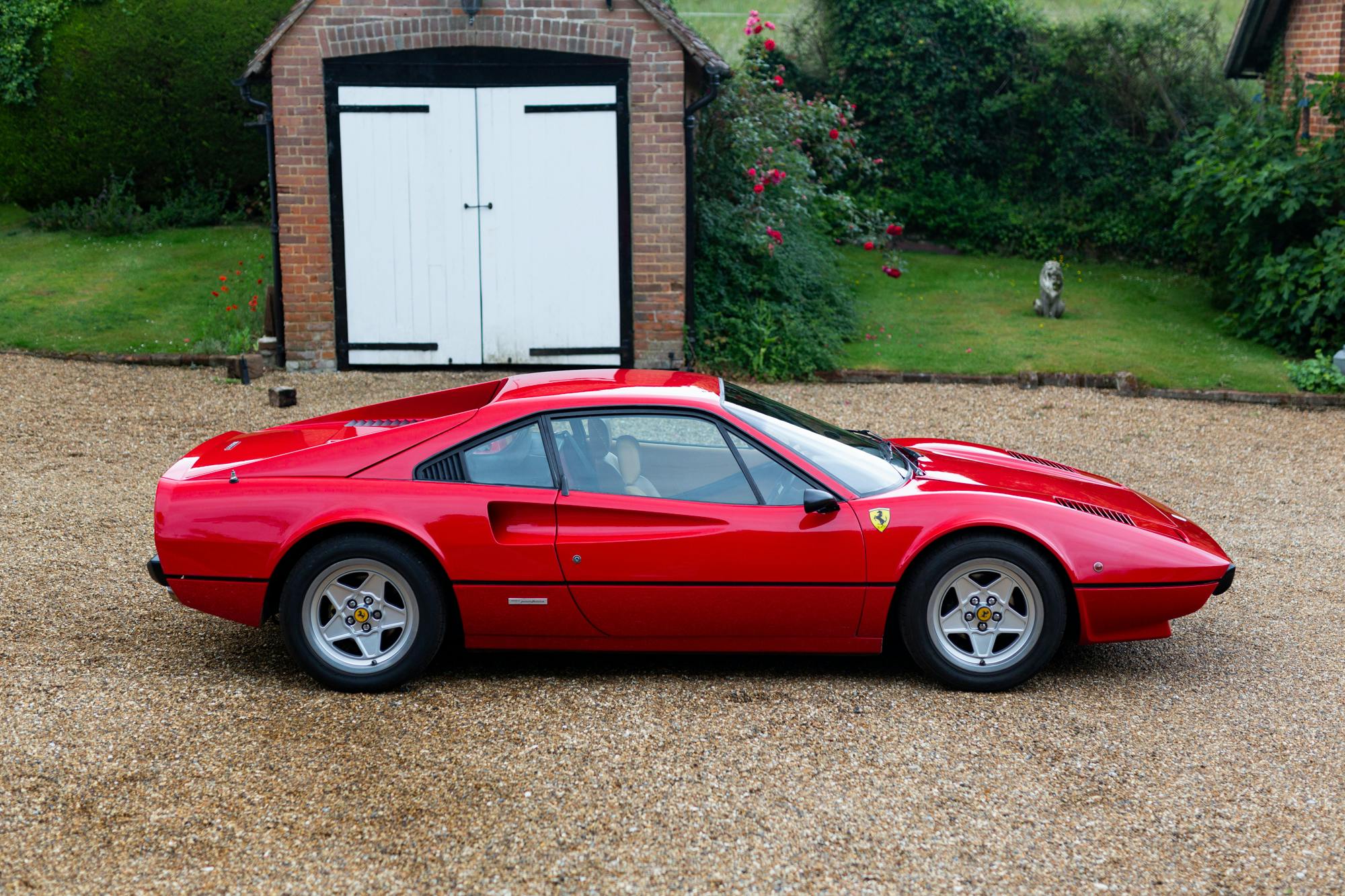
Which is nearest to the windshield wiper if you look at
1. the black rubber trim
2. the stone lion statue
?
the black rubber trim

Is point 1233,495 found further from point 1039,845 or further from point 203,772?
point 203,772

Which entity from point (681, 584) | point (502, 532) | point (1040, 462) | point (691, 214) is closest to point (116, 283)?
point (691, 214)

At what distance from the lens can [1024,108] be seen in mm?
19016

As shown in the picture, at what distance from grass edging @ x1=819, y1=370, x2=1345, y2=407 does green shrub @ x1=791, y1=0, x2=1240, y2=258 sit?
755 centimetres

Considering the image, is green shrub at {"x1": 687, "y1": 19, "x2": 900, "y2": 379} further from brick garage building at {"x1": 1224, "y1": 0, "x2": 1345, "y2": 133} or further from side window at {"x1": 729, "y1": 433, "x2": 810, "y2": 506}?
side window at {"x1": 729, "y1": 433, "x2": 810, "y2": 506}

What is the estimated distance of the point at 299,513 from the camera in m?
4.77

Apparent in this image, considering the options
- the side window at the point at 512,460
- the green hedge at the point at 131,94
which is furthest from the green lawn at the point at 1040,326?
the green hedge at the point at 131,94

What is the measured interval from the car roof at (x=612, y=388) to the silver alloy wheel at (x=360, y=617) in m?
0.88

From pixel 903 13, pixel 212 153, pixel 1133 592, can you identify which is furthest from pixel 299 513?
pixel 903 13

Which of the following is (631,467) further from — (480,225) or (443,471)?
(480,225)

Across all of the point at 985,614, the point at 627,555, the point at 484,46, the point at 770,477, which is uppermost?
the point at 484,46

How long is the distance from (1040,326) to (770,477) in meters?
9.94

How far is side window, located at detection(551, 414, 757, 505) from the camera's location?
4906 mm

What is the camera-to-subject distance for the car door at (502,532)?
188 inches
